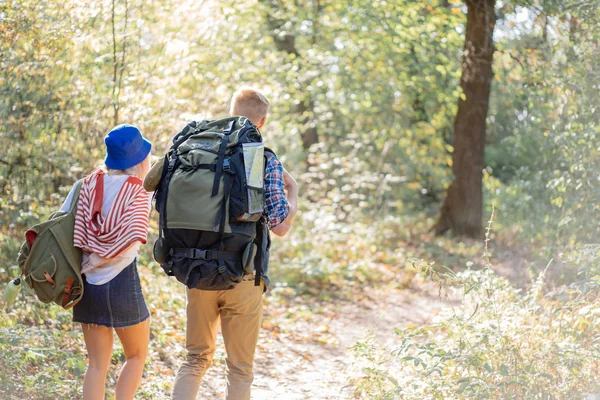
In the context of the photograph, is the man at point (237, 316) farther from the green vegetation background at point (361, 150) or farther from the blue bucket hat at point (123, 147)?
the green vegetation background at point (361, 150)

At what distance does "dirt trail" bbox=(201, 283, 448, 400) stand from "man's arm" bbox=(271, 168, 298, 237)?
2057mm

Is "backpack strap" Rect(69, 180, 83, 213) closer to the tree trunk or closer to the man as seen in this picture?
the man

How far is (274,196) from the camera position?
3.67 m

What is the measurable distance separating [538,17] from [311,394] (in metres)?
4.87

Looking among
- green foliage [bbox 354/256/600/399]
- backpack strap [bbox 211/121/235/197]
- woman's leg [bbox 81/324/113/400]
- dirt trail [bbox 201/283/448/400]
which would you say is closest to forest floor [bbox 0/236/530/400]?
dirt trail [bbox 201/283/448/400]

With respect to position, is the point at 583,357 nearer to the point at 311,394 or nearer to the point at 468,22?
the point at 311,394

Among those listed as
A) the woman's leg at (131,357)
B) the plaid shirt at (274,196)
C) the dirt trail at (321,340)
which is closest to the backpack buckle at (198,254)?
the plaid shirt at (274,196)

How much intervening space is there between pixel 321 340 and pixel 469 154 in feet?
18.2

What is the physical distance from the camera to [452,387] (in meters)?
4.55

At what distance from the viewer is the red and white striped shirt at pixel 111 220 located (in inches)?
147

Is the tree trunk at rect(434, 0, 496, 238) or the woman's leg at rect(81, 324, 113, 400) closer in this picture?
the woman's leg at rect(81, 324, 113, 400)

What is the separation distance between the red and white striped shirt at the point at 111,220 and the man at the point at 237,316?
1.45 feet

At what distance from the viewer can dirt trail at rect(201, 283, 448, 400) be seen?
604 cm

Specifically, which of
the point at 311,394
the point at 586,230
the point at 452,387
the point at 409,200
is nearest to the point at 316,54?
the point at 409,200
